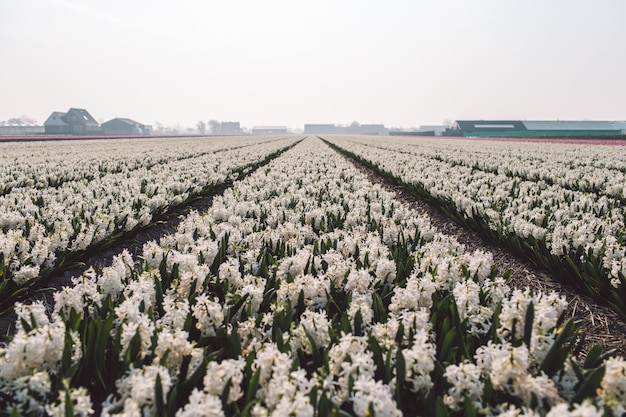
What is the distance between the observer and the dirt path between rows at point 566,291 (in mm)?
4039

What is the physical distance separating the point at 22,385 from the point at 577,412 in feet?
9.25

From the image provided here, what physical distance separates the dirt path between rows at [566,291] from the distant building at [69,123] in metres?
112

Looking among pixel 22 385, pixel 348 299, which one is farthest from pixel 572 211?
pixel 22 385

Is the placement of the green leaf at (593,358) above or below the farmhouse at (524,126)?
below

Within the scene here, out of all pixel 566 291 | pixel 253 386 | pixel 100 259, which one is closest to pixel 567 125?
pixel 566 291

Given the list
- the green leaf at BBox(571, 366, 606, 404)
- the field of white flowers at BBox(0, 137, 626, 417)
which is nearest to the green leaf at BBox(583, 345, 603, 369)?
the field of white flowers at BBox(0, 137, 626, 417)

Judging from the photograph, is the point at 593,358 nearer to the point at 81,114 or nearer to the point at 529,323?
the point at 529,323

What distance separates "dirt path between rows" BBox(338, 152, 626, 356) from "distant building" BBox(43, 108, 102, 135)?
4404 inches

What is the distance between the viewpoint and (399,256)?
15.3 feet

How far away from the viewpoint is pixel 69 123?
100 m

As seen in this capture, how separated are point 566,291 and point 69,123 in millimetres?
118303

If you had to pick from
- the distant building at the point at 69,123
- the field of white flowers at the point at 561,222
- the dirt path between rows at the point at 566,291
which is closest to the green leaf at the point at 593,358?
the dirt path between rows at the point at 566,291

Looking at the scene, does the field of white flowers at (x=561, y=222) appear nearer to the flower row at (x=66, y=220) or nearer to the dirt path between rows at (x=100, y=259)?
the dirt path between rows at (x=100, y=259)

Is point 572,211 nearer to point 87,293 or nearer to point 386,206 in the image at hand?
point 386,206
